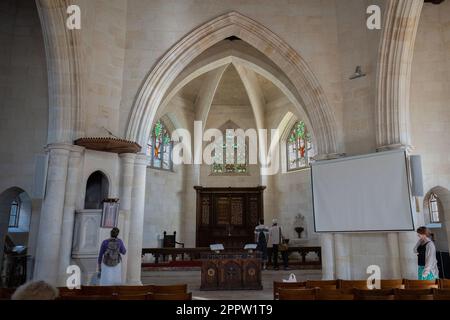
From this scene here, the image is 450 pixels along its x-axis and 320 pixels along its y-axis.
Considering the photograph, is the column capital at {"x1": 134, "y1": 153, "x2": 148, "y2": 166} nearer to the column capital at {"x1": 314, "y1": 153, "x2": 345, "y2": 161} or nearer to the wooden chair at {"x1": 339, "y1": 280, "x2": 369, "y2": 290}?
the column capital at {"x1": 314, "y1": 153, "x2": 345, "y2": 161}

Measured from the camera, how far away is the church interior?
844 cm

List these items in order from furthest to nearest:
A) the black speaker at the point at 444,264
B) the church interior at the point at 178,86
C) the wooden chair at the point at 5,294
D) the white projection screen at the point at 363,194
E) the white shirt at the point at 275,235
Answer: the white shirt at the point at 275,235 → the black speaker at the point at 444,264 → the church interior at the point at 178,86 → the white projection screen at the point at 363,194 → the wooden chair at the point at 5,294

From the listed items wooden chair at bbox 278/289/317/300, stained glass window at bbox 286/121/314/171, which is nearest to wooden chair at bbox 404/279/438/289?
wooden chair at bbox 278/289/317/300

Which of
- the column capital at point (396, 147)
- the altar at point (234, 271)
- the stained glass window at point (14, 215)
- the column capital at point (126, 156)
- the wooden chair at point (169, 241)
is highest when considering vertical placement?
the column capital at point (396, 147)

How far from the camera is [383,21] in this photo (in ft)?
29.4

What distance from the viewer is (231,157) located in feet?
59.6

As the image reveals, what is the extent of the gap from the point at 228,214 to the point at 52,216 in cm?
941

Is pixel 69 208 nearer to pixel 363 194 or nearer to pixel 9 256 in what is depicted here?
pixel 9 256

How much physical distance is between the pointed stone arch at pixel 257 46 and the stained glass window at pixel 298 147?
6009 mm

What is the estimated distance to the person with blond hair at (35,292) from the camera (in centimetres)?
232

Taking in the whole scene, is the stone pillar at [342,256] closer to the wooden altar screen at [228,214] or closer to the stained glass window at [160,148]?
the wooden altar screen at [228,214]

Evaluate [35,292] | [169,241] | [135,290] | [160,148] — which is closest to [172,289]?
[135,290]

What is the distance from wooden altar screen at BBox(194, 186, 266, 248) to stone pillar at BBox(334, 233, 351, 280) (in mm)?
7120

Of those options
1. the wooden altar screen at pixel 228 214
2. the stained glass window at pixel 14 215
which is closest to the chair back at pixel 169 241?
the wooden altar screen at pixel 228 214
